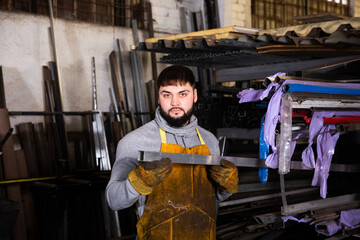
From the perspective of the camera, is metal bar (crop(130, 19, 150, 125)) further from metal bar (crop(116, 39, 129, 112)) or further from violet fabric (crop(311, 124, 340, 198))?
violet fabric (crop(311, 124, 340, 198))

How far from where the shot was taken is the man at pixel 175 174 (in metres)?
2.98

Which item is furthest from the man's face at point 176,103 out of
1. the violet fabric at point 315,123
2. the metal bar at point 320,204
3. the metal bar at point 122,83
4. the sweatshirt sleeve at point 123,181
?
the metal bar at point 122,83

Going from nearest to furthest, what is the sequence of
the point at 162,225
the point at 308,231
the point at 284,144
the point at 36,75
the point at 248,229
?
the point at 162,225, the point at 284,144, the point at 248,229, the point at 308,231, the point at 36,75

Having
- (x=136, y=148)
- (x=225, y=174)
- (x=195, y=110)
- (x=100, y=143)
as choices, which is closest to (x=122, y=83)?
(x=100, y=143)

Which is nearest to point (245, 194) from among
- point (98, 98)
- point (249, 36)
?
point (249, 36)

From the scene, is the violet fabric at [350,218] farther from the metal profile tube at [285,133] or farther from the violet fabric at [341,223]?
the metal profile tube at [285,133]

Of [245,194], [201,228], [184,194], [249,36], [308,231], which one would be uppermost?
[249,36]

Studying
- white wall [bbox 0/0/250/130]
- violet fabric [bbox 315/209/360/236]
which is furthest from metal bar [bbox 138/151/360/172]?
white wall [bbox 0/0/250/130]

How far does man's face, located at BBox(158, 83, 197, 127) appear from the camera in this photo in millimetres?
3045

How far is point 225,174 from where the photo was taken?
9.86 ft

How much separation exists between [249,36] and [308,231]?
6.89 feet

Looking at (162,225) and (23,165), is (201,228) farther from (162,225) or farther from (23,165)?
(23,165)

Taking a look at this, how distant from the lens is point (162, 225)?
A: 298 centimetres

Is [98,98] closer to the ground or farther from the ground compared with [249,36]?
closer to the ground
